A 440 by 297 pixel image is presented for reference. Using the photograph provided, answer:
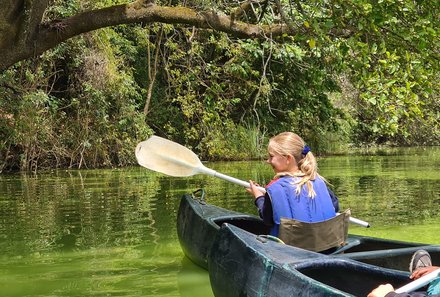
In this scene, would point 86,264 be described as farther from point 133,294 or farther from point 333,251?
point 333,251

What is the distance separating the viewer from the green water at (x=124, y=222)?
4.84 m

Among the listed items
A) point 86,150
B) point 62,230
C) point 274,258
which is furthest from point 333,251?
point 86,150

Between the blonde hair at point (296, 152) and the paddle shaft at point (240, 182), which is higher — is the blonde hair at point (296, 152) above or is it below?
above

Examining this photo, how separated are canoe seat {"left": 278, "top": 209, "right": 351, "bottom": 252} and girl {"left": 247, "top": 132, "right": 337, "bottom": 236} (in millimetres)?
83

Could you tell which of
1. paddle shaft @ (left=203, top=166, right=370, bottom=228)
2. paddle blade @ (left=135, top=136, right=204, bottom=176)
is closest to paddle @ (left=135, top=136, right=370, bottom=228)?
paddle blade @ (left=135, top=136, right=204, bottom=176)

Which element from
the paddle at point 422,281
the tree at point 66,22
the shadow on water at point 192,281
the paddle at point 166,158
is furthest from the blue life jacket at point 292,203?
the tree at point 66,22

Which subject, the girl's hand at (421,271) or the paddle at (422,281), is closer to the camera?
the paddle at (422,281)

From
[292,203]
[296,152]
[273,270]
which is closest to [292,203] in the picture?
[292,203]

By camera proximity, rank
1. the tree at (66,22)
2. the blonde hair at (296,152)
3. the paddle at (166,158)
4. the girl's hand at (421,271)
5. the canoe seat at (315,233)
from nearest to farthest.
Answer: the girl's hand at (421,271) → the canoe seat at (315,233) → the blonde hair at (296,152) → the paddle at (166,158) → the tree at (66,22)

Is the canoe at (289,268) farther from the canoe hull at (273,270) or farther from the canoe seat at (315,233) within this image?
the canoe seat at (315,233)

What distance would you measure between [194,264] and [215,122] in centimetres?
1199

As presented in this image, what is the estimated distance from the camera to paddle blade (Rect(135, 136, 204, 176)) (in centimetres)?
609

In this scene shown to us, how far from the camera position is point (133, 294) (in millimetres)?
4414

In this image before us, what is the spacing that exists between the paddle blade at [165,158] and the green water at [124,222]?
0.71m
